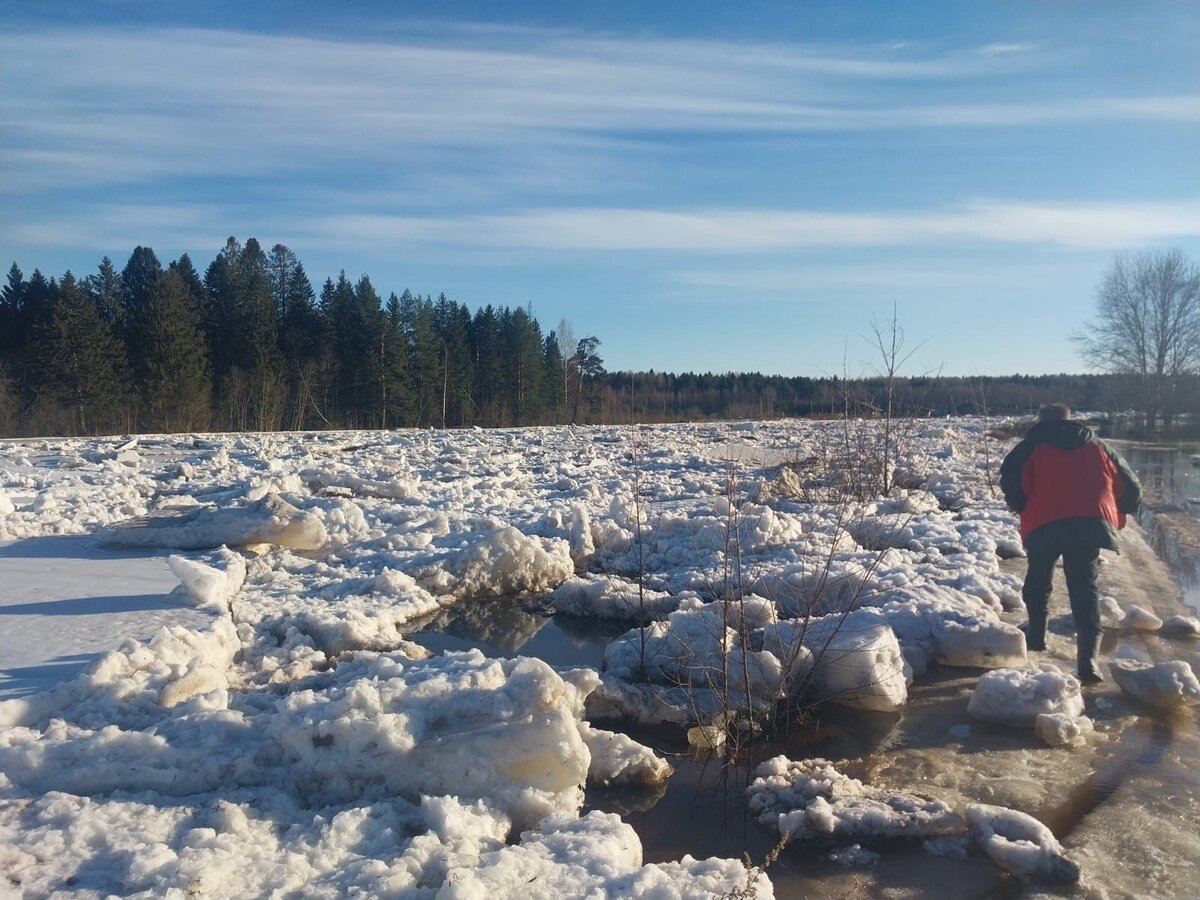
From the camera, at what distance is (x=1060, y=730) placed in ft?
16.8

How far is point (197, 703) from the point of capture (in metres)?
4.68

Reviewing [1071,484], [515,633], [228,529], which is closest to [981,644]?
[1071,484]

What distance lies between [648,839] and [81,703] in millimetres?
3142

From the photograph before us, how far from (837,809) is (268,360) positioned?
40.4 metres

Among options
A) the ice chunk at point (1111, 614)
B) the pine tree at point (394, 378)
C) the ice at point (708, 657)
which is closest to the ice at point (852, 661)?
the ice at point (708, 657)

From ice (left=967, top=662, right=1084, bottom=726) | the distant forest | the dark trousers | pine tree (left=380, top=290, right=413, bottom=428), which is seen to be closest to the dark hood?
the dark trousers

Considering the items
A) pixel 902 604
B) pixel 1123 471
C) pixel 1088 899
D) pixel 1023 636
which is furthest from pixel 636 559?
pixel 1088 899

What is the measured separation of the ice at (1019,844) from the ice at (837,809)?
0.54 ft

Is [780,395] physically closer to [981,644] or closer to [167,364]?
A: [167,364]

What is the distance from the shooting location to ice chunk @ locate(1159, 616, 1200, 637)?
7.36 metres

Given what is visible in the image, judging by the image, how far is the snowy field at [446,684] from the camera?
3576 millimetres

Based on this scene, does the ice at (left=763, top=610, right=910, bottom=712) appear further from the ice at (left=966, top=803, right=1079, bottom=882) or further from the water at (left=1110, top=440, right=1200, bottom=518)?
the water at (left=1110, top=440, right=1200, bottom=518)

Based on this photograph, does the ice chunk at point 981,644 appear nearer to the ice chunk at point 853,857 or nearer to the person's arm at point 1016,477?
the person's arm at point 1016,477

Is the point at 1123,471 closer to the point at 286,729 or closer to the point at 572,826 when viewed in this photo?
the point at 572,826
